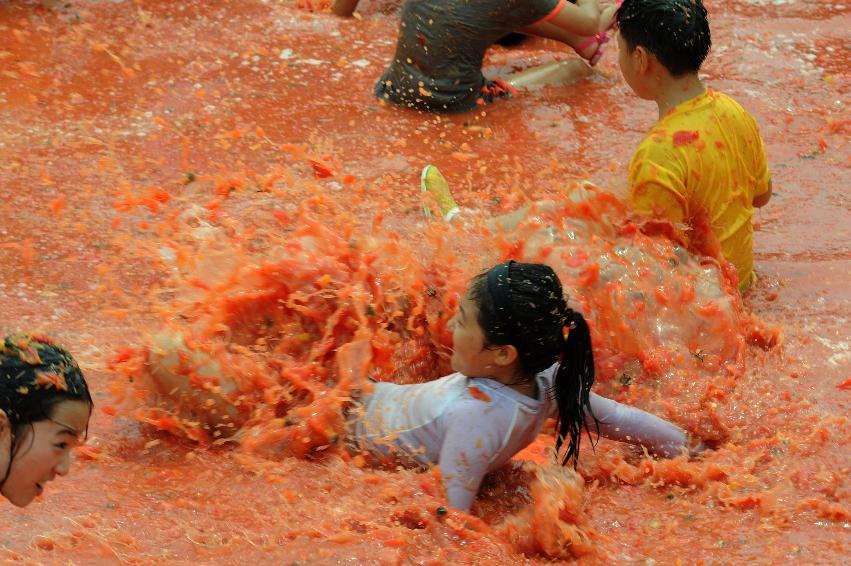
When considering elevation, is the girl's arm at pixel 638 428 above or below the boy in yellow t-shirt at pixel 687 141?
below

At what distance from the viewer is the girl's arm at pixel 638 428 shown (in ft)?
10.3

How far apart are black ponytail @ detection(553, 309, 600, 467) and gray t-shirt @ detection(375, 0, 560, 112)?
3062 mm

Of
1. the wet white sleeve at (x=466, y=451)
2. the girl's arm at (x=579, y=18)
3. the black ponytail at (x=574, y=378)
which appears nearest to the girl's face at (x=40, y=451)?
the wet white sleeve at (x=466, y=451)

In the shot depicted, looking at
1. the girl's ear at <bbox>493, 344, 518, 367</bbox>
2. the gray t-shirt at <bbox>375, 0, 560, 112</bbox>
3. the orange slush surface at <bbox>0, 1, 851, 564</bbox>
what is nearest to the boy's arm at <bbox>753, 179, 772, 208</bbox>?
the orange slush surface at <bbox>0, 1, 851, 564</bbox>

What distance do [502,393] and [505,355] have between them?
0.42 feet

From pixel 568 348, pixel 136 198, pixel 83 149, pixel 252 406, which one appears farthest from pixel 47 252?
pixel 568 348

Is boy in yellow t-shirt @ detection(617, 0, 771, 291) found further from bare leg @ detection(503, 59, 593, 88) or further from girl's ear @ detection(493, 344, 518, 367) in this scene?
bare leg @ detection(503, 59, 593, 88)

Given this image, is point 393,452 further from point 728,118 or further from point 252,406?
point 728,118

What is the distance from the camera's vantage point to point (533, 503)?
282 cm

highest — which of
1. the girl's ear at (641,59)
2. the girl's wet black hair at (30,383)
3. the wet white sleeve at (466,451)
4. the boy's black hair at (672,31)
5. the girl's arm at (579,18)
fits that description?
the boy's black hair at (672,31)

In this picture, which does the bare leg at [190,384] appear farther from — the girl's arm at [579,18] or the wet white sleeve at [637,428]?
the girl's arm at [579,18]

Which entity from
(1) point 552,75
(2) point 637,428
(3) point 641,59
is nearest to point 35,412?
(2) point 637,428

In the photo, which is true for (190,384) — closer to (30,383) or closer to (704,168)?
(30,383)

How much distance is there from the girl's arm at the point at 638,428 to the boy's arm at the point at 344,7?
430cm
